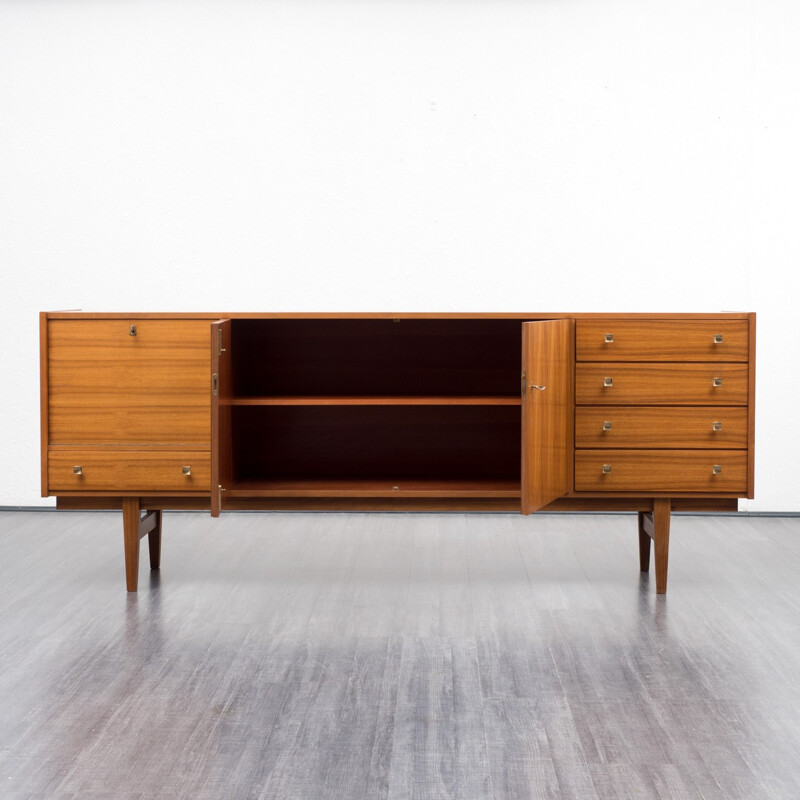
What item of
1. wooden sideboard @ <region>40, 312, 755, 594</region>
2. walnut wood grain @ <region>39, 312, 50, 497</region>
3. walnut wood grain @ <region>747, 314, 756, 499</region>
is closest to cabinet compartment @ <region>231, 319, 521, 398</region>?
wooden sideboard @ <region>40, 312, 755, 594</region>

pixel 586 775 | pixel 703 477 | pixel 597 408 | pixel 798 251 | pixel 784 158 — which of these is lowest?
pixel 586 775

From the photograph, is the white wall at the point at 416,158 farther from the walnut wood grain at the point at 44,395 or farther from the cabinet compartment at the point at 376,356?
the walnut wood grain at the point at 44,395

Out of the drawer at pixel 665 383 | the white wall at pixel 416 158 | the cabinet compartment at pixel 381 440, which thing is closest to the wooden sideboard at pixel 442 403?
the drawer at pixel 665 383

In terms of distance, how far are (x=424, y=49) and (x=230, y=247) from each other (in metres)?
1.30

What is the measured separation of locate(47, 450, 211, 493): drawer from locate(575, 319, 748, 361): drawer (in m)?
1.32

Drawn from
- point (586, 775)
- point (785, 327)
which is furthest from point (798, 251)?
point (586, 775)

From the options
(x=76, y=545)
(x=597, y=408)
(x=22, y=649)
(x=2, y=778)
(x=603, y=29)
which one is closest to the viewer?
(x=2, y=778)

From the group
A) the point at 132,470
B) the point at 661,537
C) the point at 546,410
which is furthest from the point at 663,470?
the point at 132,470

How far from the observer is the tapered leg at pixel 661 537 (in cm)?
364

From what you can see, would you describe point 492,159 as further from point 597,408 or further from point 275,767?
point 275,767

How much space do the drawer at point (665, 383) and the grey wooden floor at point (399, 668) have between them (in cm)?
69

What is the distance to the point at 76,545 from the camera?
4.52 m

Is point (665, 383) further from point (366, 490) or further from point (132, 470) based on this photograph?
point (132, 470)

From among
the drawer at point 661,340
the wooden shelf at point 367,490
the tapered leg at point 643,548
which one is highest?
the drawer at point 661,340
